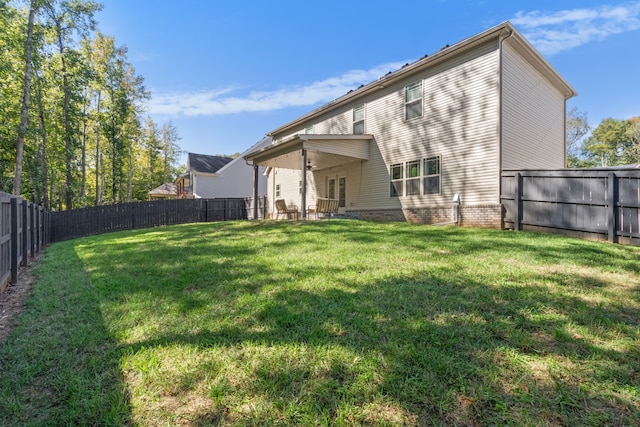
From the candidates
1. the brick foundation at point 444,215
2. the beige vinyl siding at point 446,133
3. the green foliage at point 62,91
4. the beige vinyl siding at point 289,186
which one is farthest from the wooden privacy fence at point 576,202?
the green foliage at point 62,91

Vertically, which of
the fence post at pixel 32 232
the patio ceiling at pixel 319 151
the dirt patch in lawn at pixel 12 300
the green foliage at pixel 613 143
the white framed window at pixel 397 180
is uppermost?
the green foliage at pixel 613 143

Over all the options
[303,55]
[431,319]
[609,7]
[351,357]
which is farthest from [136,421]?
[303,55]

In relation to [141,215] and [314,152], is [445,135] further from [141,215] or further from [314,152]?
[141,215]

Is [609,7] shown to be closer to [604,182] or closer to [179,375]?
[604,182]

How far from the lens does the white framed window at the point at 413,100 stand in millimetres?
11430

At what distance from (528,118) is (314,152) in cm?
A: 766

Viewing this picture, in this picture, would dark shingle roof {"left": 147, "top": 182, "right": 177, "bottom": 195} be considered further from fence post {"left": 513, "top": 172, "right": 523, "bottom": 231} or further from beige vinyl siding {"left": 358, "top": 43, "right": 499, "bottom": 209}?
fence post {"left": 513, "top": 172, "right": 523, "bottom": 231}

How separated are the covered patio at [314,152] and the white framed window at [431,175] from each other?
294cm

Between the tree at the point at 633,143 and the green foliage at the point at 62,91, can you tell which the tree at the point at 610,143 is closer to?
the tree at the point at 633,143

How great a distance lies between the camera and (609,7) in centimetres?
1045

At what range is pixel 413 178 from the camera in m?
11.5

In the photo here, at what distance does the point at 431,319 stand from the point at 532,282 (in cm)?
182

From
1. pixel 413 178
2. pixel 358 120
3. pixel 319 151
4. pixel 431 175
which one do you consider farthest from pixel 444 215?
pixel 358 120

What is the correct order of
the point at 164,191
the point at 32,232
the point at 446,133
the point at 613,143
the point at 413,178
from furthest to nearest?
the point at 164,191, the point at 613,143, the point at 413,178, the point at 446,133, the point at 32,232
